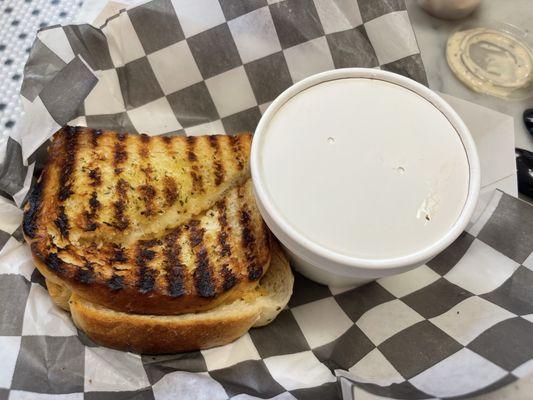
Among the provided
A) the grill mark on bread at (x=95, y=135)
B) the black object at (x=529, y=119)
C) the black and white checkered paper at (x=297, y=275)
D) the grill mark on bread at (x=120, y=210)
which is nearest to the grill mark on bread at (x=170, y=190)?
the grill mark on bread at (x=120, y=210)

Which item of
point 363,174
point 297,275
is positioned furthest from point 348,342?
point 363,174

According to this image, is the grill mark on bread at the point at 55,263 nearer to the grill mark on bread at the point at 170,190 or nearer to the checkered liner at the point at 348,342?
the checkered liner at the point at 348,342

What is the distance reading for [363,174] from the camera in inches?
49.8

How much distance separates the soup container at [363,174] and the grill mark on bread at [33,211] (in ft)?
1.94

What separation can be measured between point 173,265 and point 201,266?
0.07 metres

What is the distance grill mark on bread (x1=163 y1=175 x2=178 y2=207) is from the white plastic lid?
0.98 ft

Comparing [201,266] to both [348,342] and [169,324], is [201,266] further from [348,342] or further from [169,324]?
[348,342]

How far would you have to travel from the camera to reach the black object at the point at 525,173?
1.65m

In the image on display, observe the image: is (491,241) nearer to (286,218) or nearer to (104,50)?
(286,218)

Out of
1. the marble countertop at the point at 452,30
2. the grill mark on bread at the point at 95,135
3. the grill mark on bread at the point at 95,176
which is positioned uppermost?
the grill mark on bread at the point at 95,135

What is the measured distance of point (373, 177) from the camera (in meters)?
1.26

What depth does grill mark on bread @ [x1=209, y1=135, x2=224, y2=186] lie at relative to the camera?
1536 millimetres

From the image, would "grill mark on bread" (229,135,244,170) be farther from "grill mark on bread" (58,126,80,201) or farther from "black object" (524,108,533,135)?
"black object" (524,108,533,135)

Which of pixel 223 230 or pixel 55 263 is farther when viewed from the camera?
pixel 223 230
